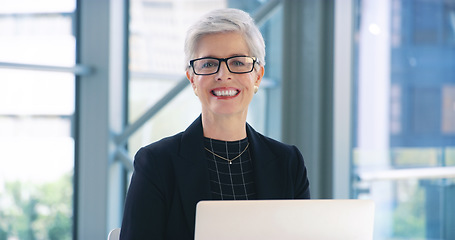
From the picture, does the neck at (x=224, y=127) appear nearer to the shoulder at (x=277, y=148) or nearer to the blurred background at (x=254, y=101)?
the shoulder at (x=277, y=148)

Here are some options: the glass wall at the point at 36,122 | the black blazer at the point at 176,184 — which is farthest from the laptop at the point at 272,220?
the glass wall at the point at 36,122

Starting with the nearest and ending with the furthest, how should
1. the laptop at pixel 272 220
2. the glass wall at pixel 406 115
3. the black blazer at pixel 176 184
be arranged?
the laptop at pixel 272 220, the black blazer at pixel 176 184, the glass wall at pixel 406 115

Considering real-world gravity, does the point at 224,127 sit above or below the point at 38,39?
below

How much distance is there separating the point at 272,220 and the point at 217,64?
1.90 feet

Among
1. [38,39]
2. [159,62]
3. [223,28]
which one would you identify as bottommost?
[223,28]

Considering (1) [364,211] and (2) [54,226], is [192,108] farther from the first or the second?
(1) [364,211]

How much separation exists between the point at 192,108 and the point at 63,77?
1.15 m

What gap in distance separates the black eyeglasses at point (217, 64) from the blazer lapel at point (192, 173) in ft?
0.70

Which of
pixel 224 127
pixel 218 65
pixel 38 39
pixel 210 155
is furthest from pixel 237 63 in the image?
pixel 38 39

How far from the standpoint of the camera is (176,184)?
68.7 inches

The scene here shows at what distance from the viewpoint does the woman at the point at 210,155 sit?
1.71m

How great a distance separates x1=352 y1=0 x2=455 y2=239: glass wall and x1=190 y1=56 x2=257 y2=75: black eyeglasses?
183cm

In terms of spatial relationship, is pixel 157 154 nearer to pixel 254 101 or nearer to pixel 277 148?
pixel 277 148

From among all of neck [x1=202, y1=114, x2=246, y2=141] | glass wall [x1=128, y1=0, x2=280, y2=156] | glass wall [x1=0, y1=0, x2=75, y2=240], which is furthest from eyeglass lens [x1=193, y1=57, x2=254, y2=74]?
glass wall [x1=0, y1=0, x2=75, y2=240]
